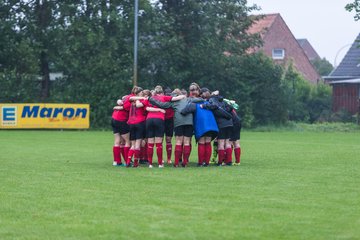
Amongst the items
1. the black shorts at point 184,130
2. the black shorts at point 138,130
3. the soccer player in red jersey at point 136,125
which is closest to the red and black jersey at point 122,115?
the soccer player in red jersey at point 136,125

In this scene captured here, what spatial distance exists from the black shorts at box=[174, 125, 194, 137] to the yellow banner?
26.6 m

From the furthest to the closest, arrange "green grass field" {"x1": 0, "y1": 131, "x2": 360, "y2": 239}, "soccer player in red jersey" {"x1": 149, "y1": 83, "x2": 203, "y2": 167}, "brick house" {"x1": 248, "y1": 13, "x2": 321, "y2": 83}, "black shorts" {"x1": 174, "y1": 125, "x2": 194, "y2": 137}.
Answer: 1. "brick house" {"x1": 248, "y1": 13, "x2": 321, "y2": 83}
2. "black shorts" {"x1": 174, "y1": 125, "x2": 194, "y2": 137}
3. "soccer player in red jersey" {"x1": 149, "y1": 83, "x2": 203, "y2": 167}
4. "green grass field" {"x1": 0, "y1": 131, "x2": 360, "y2": 239}

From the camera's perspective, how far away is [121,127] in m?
21.2

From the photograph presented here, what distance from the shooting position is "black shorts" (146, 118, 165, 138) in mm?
20328

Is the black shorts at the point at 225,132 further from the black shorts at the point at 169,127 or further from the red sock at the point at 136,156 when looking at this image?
the red sock at the point at 136,156

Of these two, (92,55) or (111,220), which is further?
(92,55)

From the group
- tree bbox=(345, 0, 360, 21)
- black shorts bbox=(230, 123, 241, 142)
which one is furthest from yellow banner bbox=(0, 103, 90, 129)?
black shorts bbox=(230, 123, 241, 142)

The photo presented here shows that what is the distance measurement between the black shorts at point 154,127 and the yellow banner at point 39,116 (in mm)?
26519

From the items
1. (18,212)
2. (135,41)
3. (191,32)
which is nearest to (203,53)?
(191,32)

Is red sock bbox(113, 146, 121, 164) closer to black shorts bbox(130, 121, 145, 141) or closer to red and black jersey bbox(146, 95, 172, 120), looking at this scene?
black shorts bbox(130, 121, 145, 141)

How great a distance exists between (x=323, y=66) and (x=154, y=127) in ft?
298

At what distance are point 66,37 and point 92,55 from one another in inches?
69.9

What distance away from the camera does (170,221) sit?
11.2 metres

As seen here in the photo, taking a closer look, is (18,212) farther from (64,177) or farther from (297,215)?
(64,177)
